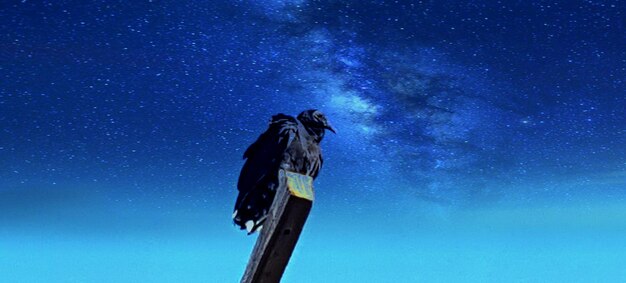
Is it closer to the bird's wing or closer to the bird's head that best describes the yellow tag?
the bird's wing

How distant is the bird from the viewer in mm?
3068

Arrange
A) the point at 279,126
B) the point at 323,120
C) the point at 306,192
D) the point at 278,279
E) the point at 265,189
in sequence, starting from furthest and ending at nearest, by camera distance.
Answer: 1. the point at 323,120
2. the point at 279,126
3. the point at 265,189
4. the point at 278,279
5. the point at 306,192

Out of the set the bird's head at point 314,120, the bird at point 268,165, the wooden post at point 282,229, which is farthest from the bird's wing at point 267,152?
the wooden post at point 282,229

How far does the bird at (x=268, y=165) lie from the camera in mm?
3068

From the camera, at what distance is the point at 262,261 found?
1387 millimetres

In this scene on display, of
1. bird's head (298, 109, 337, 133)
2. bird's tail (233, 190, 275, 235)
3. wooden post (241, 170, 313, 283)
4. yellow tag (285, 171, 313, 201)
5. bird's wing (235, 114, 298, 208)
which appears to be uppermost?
bird's head (298, 109, 337, 133)

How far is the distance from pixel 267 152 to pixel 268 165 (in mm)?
157

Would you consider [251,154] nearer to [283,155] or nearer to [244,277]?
[283,155]

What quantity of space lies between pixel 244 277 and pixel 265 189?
160cm

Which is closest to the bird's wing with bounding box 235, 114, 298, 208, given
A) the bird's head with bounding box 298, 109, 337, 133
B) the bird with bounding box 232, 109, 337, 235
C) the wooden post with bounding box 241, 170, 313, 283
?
the bird with bounding box 232, 109, 337, 235

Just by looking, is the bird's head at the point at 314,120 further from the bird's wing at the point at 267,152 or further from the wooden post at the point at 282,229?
the wooden post at the point at 282,229

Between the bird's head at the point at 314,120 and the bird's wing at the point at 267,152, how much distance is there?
44cm

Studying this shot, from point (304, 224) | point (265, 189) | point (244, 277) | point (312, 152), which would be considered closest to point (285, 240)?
point (304, 224)

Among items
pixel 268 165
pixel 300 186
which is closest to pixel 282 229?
pixel 300 186
